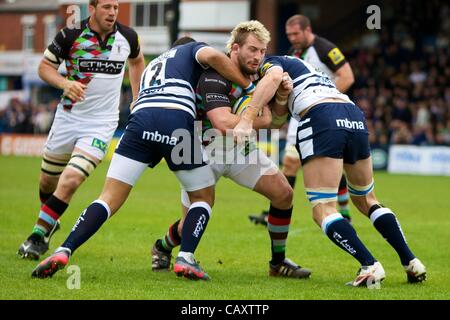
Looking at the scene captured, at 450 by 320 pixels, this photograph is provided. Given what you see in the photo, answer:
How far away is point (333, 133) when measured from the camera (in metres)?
7.20

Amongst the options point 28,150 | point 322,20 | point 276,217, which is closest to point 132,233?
point 276,217

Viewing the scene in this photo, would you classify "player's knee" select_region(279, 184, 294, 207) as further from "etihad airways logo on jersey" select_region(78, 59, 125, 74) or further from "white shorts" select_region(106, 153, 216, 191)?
"etihad airways logo on jersey" select_region(78, 59, 125, 74)

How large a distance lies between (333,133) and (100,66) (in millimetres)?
3059

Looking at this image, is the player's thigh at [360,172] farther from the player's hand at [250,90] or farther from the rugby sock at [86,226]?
the rugby sock at [86,226]

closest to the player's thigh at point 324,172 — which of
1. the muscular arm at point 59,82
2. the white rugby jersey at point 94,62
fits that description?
the muscular arm at point 59,82

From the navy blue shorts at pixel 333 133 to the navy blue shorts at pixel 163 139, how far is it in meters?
0.91

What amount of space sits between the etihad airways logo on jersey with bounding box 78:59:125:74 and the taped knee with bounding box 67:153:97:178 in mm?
911

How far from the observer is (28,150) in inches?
1396

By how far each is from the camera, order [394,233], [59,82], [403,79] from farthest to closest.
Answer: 1. [403,79]
2. [59,82]
3. [394,233]

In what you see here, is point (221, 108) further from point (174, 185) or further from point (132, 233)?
point (174, 185)

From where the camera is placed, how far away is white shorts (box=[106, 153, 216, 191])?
23.9 ft

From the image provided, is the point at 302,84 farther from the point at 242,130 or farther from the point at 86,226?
the point at 86,226

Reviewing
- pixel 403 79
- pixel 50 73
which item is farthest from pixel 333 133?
pixel 403 79
